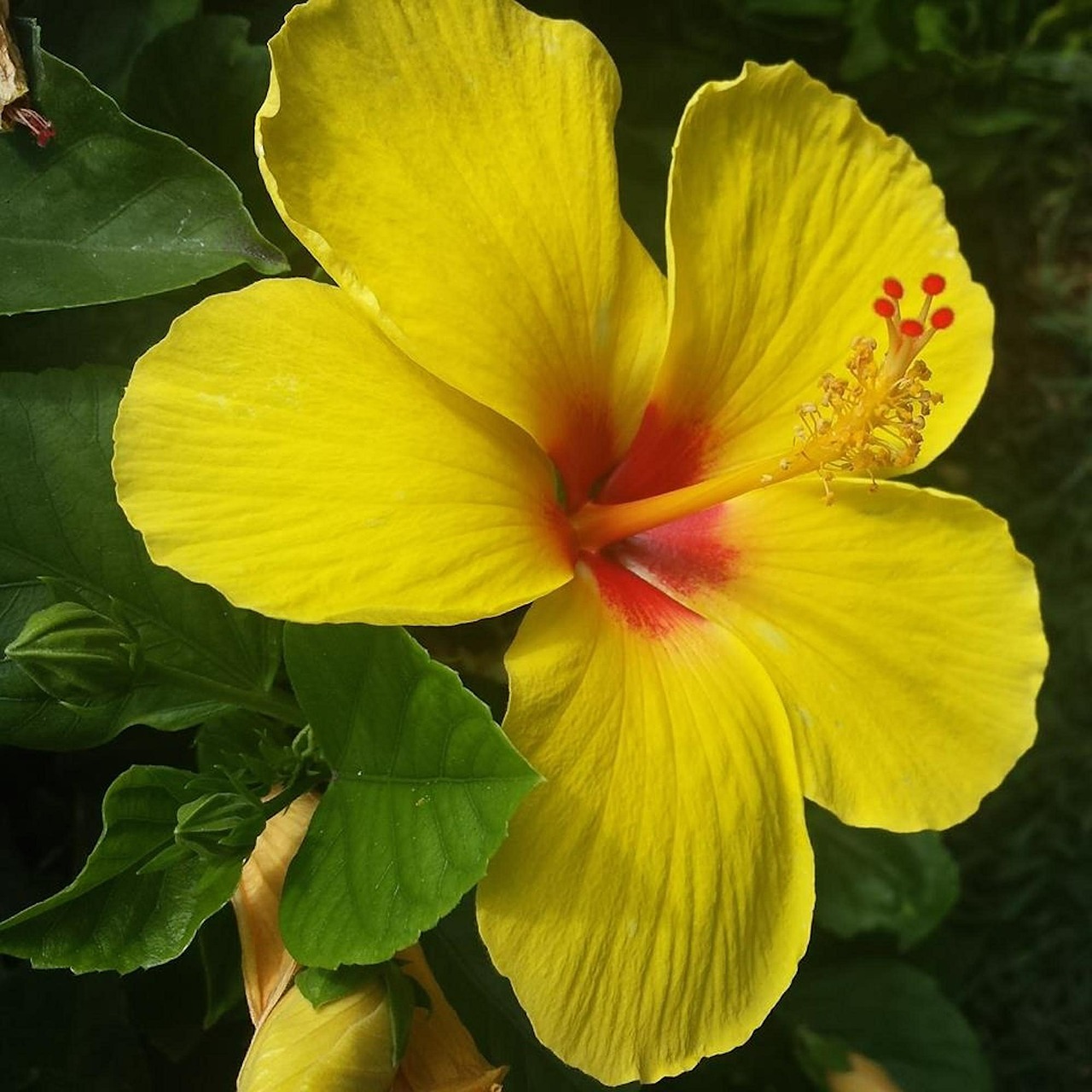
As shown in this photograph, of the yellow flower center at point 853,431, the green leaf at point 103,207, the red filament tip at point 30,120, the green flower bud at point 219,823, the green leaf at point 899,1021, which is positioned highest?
the red filament tip at point 30,120

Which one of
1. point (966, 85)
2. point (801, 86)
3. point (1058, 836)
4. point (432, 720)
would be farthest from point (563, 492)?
point (1058, 836)

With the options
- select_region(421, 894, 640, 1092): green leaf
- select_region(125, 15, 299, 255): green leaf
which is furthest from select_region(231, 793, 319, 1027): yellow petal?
select_region(125, 15, 299, 255): green leaf

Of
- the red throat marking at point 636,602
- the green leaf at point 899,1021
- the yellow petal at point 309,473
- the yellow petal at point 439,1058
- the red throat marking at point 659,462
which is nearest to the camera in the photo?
the yellow petal at point 309,473

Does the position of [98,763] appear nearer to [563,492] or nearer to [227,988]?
[227,988]

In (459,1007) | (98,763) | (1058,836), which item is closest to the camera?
(459,1007)

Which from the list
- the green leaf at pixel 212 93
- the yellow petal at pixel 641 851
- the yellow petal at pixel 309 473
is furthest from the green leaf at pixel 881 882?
the green leaf at pixel 212 93

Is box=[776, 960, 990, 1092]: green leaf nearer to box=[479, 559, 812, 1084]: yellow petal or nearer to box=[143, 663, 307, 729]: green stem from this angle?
box=[479, 559, 812, 1084]: yellow petal

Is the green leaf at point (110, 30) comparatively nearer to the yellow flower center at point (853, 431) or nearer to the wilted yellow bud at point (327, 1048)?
the yellow flower center at point (853, 431)
